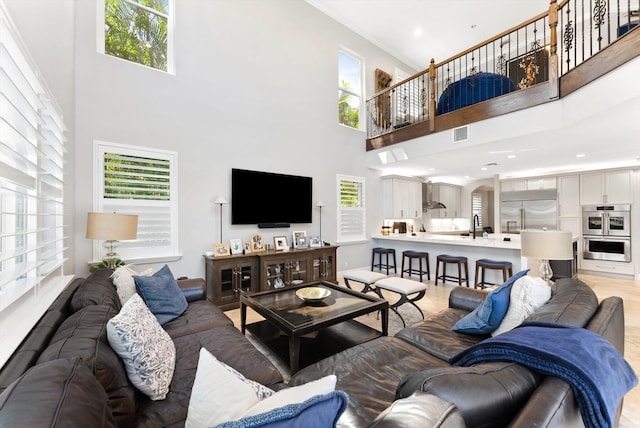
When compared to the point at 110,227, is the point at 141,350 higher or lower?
lower

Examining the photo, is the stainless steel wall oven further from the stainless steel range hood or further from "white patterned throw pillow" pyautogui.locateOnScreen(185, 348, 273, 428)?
"white patterned throw pillow" pyautogui.locateOnScreen(185, 348, 273, 428)

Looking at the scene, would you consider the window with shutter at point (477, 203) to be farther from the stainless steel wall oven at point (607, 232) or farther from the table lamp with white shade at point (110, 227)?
the table lamp with white shade at point (110, 227)

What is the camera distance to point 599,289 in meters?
4.73

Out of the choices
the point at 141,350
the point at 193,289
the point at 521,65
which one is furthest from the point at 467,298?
the point at 521,65

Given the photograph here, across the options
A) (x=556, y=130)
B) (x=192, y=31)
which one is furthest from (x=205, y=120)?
(x=556, y=130)

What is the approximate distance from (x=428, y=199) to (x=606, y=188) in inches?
137

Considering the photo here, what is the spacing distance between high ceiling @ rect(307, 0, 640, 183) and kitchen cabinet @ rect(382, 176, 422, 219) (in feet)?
0.99

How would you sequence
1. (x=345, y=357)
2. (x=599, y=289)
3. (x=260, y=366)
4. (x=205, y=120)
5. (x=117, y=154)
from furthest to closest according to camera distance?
(x=599, y=289), (x=205, y=120), (x=117, y=154), (x=345, y=357), (x=260, y=366)

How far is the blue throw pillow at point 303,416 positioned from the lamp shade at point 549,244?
2438 mm

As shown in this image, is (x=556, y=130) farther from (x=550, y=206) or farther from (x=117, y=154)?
(x=117, y=154)

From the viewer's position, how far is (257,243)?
4.39 m

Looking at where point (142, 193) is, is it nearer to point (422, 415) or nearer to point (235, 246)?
point (235, 246)

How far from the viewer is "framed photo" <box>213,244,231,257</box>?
3969mm

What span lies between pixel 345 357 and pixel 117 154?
3617 mm
